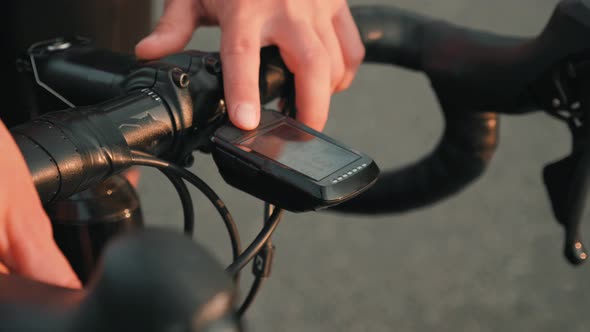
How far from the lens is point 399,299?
1.75 meters

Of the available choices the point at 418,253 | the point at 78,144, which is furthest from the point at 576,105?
the point at 418,253

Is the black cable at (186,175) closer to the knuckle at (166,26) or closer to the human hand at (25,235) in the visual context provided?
the human hand at (25,235)

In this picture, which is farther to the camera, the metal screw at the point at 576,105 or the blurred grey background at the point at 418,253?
the blurred grey background at the point at 418,253

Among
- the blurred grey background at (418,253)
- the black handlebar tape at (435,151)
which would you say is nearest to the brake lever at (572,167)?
the black handlebar tape at (435,151)

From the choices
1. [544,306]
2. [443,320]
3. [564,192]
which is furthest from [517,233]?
[564,192]

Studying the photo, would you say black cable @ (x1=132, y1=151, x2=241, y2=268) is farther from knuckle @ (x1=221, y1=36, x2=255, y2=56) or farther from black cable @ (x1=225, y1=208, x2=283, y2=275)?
knuckle @ (x1=221, y1=36, x2=255, y2=56)

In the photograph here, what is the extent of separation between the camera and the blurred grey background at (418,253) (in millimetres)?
1707

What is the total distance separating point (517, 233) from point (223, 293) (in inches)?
74.3

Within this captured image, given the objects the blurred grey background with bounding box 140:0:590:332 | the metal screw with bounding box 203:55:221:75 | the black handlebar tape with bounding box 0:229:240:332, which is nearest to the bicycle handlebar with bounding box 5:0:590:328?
the metal screw with bounding box 203:55:221:75

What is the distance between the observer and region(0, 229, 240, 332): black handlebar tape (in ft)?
0.65

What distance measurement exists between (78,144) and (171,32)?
0.27 m

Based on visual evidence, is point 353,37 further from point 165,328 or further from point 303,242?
point 303,242

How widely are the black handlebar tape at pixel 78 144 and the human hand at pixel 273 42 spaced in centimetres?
9

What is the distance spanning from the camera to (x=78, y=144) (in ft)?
1.33
